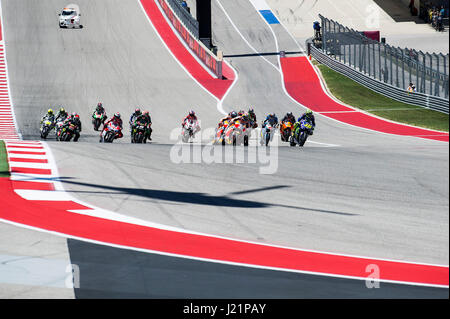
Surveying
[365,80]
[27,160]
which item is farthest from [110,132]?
[365,80]

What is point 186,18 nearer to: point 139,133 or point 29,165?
point 139,133

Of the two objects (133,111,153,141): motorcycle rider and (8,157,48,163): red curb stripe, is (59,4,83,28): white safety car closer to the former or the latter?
(133,111,153,141): motorcycle rider

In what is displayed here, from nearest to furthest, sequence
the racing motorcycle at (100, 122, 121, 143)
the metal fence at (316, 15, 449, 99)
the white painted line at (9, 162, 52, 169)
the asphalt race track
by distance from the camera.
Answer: the asphalt race track, the white painted line at (9, 162, 52, 169), the metal fence at (316, 15, 449, 99), the racing motorcycle at (100, 122, 121, 143)

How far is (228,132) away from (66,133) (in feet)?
22.8

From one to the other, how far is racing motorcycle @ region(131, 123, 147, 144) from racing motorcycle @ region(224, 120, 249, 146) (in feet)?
15.4

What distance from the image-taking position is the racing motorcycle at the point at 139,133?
2525cm

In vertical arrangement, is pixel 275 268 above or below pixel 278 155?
below

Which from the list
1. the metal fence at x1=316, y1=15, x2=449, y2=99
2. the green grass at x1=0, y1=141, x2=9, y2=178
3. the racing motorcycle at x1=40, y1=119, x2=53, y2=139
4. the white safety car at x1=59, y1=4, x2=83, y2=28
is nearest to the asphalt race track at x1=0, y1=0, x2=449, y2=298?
the green grass at x1=0, y1=141, x2=9, y2=178

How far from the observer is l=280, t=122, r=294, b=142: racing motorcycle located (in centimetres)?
2417

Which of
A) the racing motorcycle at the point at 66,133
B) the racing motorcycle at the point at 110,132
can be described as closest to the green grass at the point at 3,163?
the racing motorcycle at the point at 110,132

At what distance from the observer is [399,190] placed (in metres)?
9.55

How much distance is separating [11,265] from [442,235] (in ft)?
19.5
